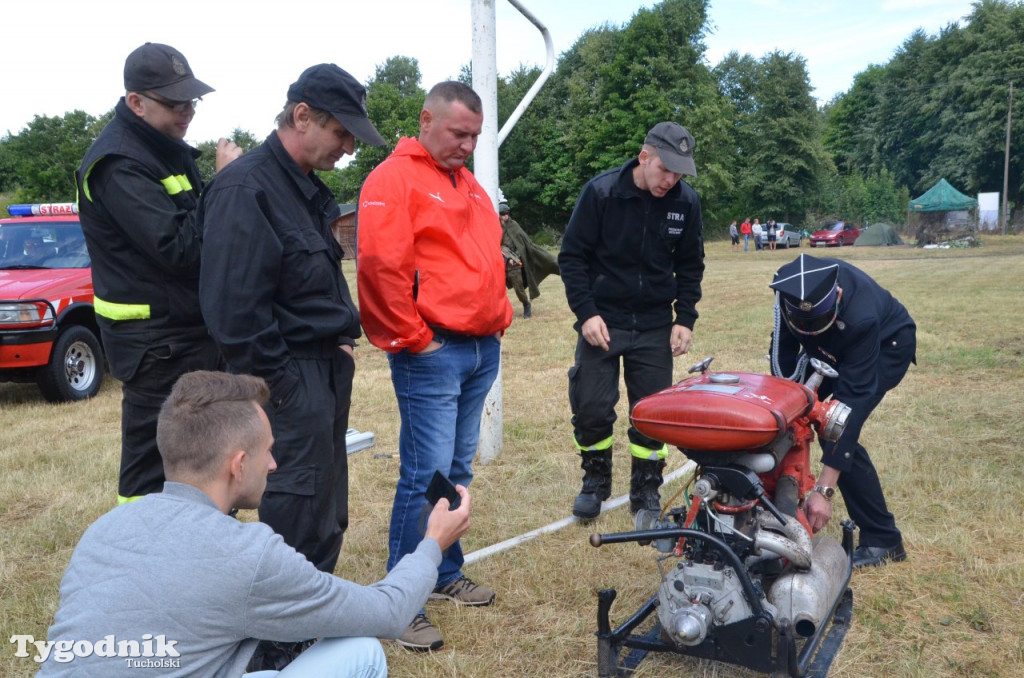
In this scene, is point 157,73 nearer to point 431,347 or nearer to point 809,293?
point 431,347

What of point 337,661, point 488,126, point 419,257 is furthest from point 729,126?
point 337,661

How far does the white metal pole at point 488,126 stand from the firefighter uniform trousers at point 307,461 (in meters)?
2.16

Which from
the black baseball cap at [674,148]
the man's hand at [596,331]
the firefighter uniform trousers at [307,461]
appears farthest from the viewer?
the man's hand at [596,331]

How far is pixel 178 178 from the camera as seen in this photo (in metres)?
3.34

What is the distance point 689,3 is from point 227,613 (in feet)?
178

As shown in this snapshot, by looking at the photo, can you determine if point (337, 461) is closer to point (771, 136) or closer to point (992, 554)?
point (992, 554)

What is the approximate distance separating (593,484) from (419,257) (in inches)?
78.0

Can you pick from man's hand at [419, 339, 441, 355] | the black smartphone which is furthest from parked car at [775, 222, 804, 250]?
the black smartphone

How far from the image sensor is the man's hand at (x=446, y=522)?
7.58 feet

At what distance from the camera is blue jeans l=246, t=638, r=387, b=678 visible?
82.2 inches

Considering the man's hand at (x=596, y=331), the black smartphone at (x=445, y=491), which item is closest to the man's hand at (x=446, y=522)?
the black smartphone at (x=445, y=491)

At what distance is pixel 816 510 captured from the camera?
341 cm

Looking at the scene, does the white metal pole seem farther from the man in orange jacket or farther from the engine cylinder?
the engine cylinder

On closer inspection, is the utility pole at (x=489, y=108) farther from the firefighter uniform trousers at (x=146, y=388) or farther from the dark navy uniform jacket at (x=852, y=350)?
the firefighter uniform trousers at (x=146, y=388)
